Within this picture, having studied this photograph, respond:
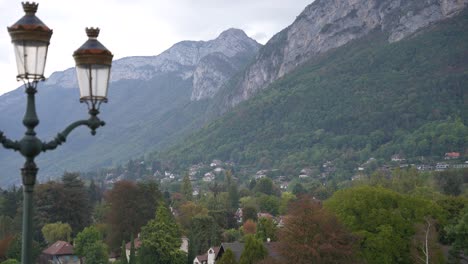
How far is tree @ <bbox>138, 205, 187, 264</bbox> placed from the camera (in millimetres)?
62156

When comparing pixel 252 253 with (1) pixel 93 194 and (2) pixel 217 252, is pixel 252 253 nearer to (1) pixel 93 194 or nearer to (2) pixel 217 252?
(2) pixel 217 252

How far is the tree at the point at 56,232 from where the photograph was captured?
77.3m

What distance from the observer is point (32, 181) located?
8031mm

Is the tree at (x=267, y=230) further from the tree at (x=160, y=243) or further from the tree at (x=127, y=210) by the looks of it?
the tree at (x=127, y=210)

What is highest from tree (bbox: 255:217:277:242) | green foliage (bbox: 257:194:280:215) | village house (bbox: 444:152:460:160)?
village house (bbox: 444:152:460:160)

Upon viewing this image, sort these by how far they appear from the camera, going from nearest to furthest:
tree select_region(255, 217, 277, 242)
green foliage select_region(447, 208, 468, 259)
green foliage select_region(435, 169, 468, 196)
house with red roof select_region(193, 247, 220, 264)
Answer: green foliage select_region(447, 208, 468, 259)
house with red roof select_region(193, 247, 220, 264)
tree select_region(255, 217, 277, 242)
green foliage select_region(435, 169, 468, 196)

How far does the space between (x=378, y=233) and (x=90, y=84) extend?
151ft

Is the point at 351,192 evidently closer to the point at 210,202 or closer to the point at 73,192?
the point at 73,192

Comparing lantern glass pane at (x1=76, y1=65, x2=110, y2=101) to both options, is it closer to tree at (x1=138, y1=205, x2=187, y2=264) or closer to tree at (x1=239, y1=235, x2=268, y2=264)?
tree at (x1=239, y1=235, x2=268, y2=264)

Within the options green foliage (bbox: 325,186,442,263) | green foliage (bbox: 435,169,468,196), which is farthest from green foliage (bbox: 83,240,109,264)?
green foliage (bbox: 435,169,468,196)

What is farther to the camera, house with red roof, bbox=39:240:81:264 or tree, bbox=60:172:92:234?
tree, bbox=60:172:92:234

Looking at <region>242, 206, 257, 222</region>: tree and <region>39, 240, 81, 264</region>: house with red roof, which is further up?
<region>242, 206, 257, 222</region>: tree

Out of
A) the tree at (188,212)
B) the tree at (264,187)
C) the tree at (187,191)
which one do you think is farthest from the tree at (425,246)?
the tree at (264,187)

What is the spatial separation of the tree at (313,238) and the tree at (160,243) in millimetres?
19661
